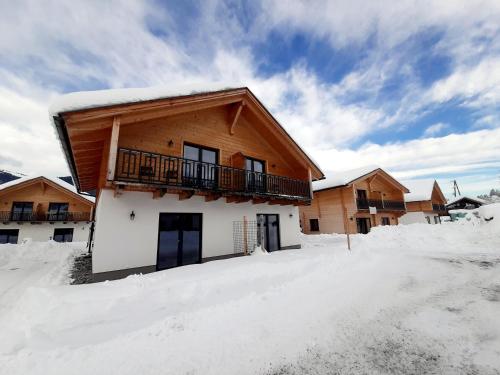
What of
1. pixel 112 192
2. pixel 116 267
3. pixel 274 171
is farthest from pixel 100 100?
pixel 274 171

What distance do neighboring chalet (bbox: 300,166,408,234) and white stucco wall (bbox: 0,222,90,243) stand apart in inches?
1006

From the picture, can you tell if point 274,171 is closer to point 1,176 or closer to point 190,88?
point 190,88

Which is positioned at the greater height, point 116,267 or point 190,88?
point 190,88

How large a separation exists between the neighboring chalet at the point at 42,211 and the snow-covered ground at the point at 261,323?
20552 millimetres

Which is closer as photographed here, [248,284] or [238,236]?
[248,284]

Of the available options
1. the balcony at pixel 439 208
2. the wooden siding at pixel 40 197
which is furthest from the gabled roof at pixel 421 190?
the wooden siding at pixel 40 197

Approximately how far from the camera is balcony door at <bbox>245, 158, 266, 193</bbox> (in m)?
11.6

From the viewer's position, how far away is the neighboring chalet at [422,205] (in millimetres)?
32419

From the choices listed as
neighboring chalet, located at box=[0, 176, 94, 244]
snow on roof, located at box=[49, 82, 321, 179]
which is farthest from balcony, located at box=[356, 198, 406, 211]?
neighboring chalet, located at box=[0, 176, 94, 244]

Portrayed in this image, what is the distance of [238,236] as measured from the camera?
11094 mm

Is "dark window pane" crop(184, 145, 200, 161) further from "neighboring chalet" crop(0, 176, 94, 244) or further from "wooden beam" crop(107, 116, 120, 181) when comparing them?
"neighboring chalet" crop(0, 176, 94, 244)

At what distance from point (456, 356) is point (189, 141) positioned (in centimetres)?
1052

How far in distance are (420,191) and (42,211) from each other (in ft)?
161

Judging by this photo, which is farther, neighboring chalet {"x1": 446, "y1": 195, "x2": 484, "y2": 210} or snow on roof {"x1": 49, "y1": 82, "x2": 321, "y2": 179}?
neighboring chalet {"x1": 446, "y1": 195, "x2": 484, "y2": 210}
